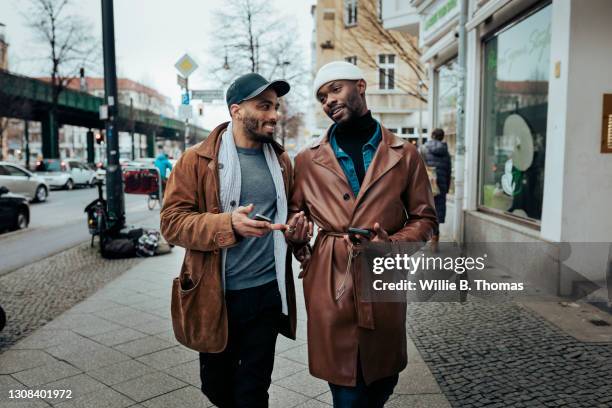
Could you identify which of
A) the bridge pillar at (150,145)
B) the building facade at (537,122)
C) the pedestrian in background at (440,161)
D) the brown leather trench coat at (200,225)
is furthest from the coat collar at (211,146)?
the bridge pillar at (150,145)

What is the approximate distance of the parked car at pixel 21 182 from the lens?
61.4 ft

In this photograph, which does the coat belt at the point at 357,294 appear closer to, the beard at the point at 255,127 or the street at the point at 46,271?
the beard at the point at 255,127

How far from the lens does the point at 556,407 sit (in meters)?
3.35

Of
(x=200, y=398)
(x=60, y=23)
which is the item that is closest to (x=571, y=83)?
(x=200, y=398)

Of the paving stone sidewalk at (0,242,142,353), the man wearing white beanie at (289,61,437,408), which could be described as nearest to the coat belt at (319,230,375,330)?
the man wearing white beanie at (289,61,437,408)

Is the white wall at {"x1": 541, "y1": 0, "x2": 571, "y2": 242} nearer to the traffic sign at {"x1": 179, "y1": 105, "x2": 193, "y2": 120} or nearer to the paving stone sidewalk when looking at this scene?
the paving stone sidewalk

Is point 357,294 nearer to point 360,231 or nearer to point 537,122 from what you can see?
point 360,231

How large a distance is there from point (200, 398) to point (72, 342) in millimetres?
1765

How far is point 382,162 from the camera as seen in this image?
7.78 feet

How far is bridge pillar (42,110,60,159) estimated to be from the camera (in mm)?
38000

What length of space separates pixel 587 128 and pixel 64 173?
28057 mm

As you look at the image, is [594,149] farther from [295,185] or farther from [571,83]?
[295,185]

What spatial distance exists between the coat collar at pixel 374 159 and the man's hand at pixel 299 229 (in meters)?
0.24

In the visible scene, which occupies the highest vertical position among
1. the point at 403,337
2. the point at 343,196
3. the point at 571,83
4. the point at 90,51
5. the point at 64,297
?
the point at 90,51
